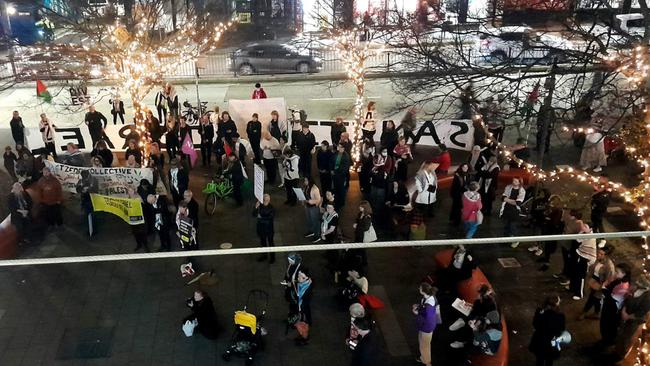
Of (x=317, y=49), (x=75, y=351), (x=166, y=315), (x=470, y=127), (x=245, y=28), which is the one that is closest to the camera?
(x=75, y=351)

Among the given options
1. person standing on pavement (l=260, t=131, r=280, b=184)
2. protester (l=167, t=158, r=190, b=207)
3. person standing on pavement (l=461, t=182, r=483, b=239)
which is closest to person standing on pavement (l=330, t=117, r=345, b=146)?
person standing on pavement (l=260, t=131, r=280, b=184)

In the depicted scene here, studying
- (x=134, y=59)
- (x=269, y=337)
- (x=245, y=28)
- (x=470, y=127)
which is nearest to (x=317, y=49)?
(x=245, y=28)

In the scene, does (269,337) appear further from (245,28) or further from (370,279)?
(245,28)

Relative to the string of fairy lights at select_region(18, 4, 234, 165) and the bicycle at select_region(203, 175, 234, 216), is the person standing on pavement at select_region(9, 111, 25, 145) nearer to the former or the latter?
the string of fairy lights at select_region(18, 4, 234, 165)

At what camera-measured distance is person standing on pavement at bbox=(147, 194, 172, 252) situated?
11117 millimetres

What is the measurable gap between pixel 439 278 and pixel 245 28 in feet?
76.9

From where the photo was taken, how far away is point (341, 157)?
1296 cm

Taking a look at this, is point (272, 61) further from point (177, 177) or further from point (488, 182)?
point (488, 182)

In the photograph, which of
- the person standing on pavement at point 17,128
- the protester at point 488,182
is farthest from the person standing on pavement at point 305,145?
the person standing on pavement at point 17,128

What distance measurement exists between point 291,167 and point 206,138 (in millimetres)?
3267

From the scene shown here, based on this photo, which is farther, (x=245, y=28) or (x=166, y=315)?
(x=245, y=28)

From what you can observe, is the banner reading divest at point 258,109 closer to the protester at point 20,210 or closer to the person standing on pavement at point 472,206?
the protester at point 20,210

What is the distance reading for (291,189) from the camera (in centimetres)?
1370

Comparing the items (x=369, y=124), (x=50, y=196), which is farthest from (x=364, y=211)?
(x=50, y=196)
